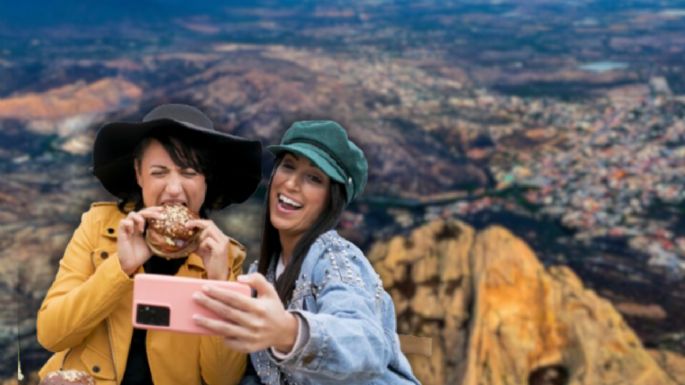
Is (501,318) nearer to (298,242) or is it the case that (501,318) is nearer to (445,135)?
(445,135)

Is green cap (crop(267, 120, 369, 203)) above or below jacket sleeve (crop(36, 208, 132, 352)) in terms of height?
above

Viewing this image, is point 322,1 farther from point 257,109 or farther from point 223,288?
point 223,288

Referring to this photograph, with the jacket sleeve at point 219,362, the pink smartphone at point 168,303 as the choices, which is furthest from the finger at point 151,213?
the pink smartphone at point 168,303

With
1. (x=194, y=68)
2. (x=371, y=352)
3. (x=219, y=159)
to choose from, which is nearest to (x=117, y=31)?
(x=194, y=68)

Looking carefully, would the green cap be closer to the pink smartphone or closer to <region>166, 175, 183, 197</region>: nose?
<region>166, 175, 183, 197</region>: nose

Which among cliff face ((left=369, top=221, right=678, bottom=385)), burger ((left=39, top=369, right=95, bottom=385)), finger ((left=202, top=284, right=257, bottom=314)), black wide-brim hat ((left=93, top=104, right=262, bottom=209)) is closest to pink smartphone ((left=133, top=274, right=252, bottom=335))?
finger ((left=202, top=284, right=257, bottom=314))

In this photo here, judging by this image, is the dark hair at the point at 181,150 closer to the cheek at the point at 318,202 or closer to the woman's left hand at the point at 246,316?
the cheek at the point at 318,202

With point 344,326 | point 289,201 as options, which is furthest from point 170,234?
point 344,326
